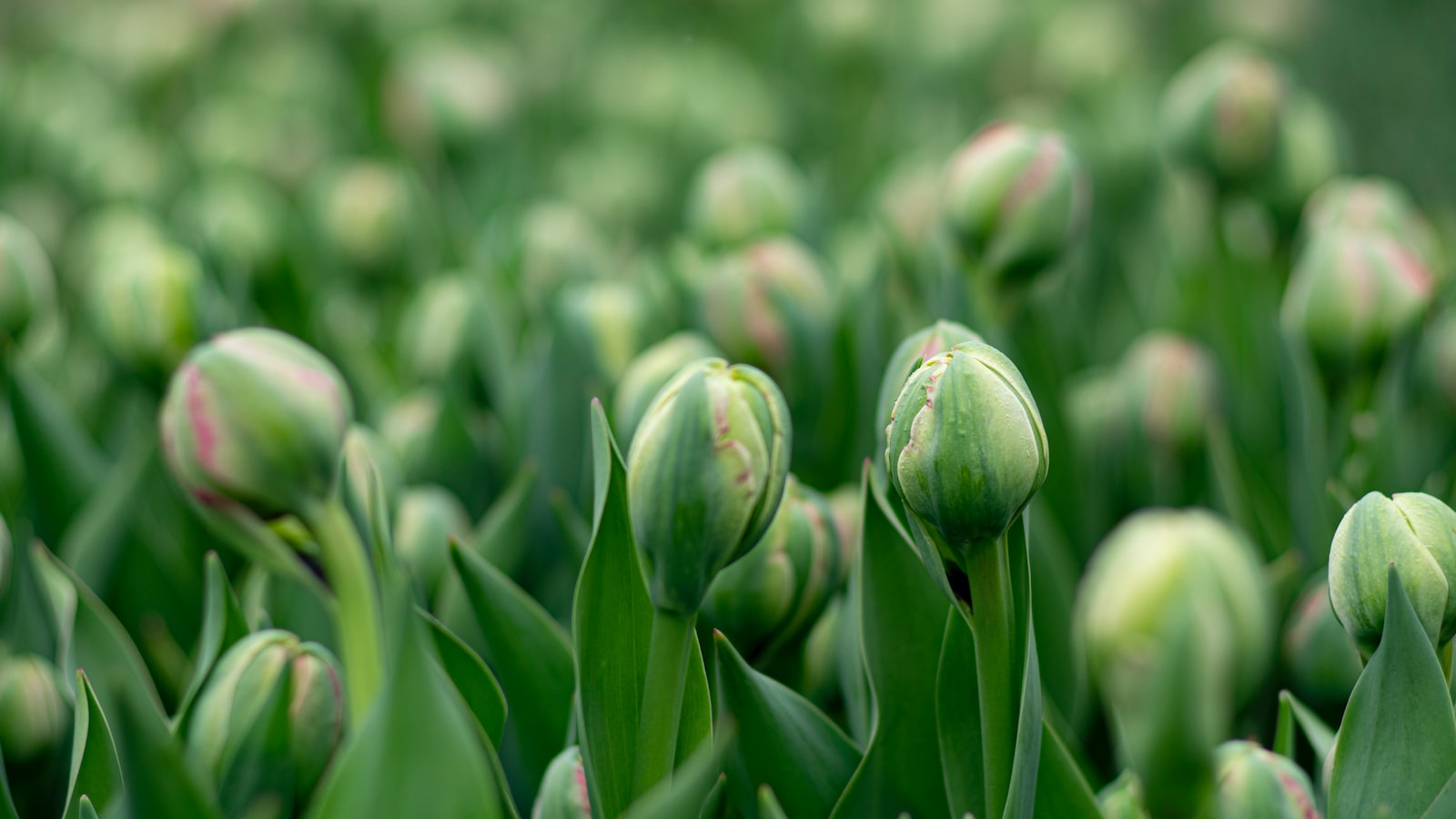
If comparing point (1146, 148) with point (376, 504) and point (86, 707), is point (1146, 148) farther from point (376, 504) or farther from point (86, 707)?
point (86, 707)

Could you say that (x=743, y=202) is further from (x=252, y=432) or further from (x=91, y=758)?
(x=91, y=758)

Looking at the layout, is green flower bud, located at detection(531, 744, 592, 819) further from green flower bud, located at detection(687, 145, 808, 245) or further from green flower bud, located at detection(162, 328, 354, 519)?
green flower bud, located at detection(687, 145, 808, 245)

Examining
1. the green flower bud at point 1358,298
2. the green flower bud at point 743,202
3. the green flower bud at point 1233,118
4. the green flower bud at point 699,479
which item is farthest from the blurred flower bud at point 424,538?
the green flower bud at point 1233,118

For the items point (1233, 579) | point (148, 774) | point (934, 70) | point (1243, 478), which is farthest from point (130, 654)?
point (934, 70)

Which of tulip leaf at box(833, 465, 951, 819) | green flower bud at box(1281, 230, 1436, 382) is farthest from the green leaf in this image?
green flower bud at box(1281, 230, 1436, 382)

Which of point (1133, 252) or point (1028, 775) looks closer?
point (1028, 775)

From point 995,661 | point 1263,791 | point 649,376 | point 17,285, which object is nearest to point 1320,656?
point 1263,791

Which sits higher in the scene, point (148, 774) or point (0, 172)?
point (148, 774)
